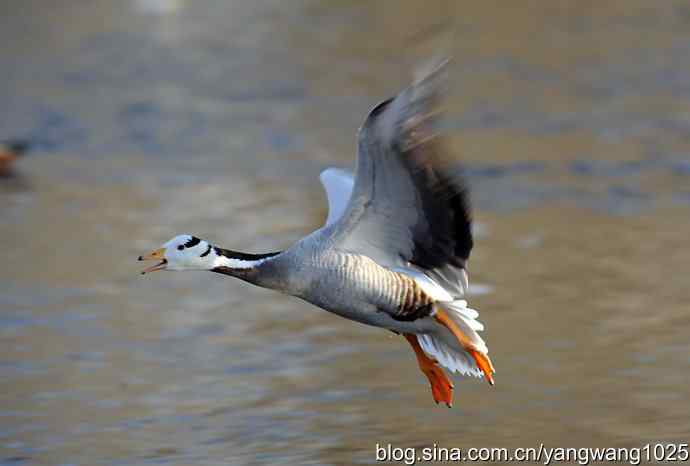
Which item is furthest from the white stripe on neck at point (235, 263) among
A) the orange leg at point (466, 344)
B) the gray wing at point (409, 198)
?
the orange leg at point (466, 344)

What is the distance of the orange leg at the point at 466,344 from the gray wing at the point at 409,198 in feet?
0.55

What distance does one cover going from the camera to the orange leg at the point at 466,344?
7.04 m

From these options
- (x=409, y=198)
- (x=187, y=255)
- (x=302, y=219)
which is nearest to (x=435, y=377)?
(x=409, y=198)

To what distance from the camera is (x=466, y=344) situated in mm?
7039

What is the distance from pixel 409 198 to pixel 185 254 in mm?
1150

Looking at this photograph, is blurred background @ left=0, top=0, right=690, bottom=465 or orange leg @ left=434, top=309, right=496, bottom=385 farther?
blurred background @ left=0, top=0, right=690, bottom=465

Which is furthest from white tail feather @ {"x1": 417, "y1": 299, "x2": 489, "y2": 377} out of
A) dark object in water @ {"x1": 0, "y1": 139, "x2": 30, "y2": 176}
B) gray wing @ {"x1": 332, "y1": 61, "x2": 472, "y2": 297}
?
dark object in water @ {"x1": 0, "y1": 139, "x2": 30, "y2": 176}

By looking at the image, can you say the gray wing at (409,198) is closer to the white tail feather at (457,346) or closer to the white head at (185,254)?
the white tail feather at (457,346)

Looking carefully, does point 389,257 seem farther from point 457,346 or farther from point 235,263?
point 235,263

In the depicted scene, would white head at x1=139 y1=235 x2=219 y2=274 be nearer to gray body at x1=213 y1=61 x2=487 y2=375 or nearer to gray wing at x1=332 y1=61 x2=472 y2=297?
gray body at x1=213 y1=61 x2=487 y2=375

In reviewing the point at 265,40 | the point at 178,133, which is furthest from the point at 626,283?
the point at 265,40

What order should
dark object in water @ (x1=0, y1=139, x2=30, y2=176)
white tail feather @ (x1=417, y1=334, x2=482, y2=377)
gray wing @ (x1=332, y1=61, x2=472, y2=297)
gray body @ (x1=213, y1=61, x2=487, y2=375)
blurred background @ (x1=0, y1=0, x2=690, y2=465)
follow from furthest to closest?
dark object in water @ (x1=0, y1=139, x2=30, y2=176)
blurred background @ (x1=0, y1=0, x2=690, y2=465)
white tail feather @ (x1=417, y1=334, x2=482, y2=377)
gray body @ (x1=213, y1=61, x2=487, y2=375)
gray wing @ (x1=332, y1=61, x2=472, y2=297)

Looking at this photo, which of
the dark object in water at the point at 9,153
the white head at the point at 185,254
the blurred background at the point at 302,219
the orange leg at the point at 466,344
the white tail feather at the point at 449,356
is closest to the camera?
the white head at the point at 185,254

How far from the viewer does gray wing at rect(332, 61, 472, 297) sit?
243 inches
